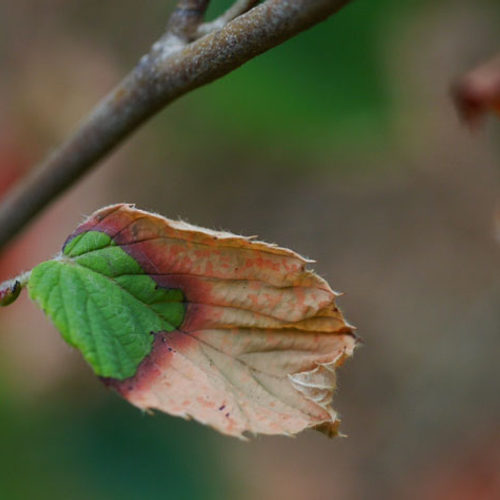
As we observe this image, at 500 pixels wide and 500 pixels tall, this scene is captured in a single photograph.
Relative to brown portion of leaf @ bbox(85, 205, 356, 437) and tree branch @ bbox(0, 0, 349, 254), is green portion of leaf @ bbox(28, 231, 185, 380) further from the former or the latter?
tree branch @ bbox(0, 0, 349, 254)

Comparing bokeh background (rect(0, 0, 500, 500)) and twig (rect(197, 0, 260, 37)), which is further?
bokeh background (rect(0, 0, 500, 500))

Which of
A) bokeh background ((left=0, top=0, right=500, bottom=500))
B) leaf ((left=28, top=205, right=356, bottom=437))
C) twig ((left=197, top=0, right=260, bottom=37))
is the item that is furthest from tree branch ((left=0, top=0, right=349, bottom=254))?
bokeh background ((left=0, top=0, right=500, bottom=500))

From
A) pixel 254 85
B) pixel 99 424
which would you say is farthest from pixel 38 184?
pixel 99 424

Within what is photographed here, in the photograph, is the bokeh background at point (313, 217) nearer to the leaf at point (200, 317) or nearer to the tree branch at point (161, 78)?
the tree branch at point (161, 78)

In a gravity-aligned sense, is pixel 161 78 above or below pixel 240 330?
above

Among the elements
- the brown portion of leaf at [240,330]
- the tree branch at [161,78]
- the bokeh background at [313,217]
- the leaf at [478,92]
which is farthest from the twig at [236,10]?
the bokeh background at [313,217]

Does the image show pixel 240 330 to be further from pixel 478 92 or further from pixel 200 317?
pixel 478 92

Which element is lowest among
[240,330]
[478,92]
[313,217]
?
[240,330]

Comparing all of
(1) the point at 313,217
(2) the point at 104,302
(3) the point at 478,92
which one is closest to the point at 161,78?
(2) the point at 104,302
